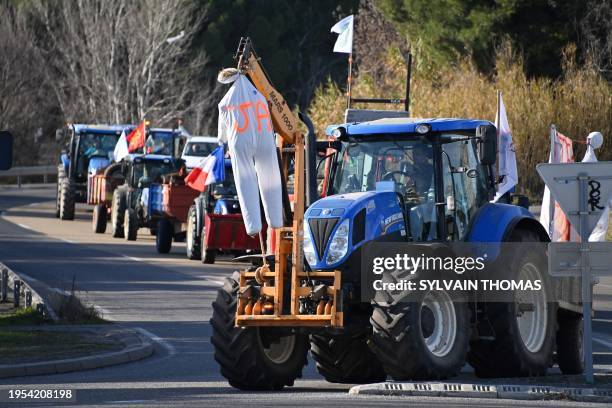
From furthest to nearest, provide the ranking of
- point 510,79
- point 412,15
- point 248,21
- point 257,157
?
point 248,21
point 412,15
point 510,79
point 257,157

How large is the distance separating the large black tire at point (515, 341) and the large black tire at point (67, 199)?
28.8 m

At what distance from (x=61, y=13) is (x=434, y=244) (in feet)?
187

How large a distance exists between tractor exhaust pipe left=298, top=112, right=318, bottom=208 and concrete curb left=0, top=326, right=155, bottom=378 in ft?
11.5

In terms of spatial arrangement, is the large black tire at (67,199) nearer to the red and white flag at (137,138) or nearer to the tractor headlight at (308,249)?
the red and white flag at (137,138)

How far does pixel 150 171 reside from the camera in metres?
36.8

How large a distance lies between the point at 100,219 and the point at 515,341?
84.2ft

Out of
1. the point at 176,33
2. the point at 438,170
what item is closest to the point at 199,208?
the point at 438,170

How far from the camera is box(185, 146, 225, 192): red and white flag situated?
1167 inches

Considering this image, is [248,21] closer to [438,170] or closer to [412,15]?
[412,15]

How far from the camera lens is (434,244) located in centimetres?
1336

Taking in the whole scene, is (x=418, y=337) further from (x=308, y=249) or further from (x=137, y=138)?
(x=137, y=138)

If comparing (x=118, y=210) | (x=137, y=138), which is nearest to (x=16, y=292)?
(x=118, y=210)

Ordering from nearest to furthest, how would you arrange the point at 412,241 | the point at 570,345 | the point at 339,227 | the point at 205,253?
1. the point at 339,227
2. the point at 412,241
3. the point at 570,345
4. the point at 205,253

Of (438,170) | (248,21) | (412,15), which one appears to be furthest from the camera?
(248,21)
